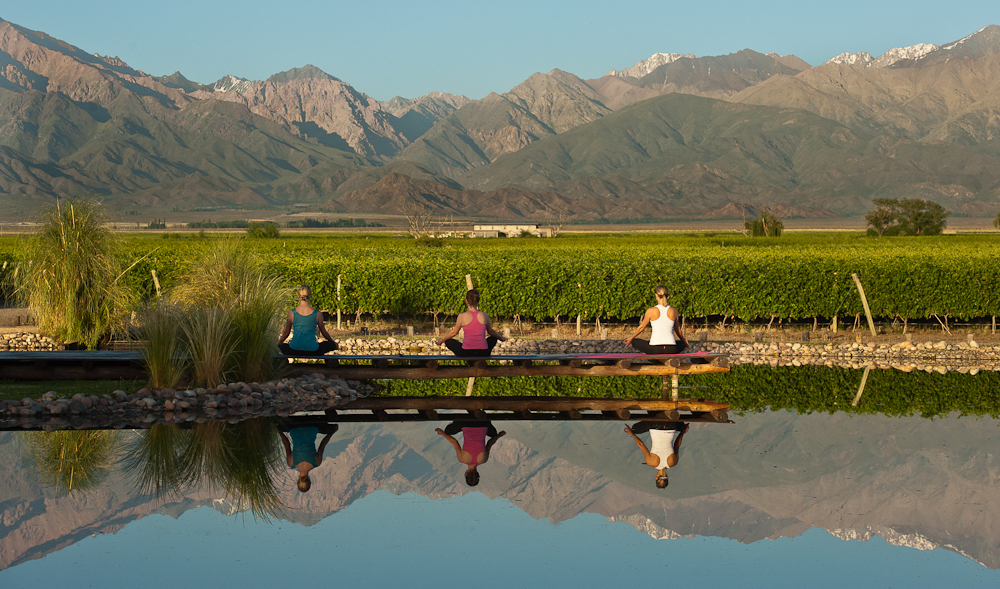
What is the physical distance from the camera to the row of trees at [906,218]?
303 ft

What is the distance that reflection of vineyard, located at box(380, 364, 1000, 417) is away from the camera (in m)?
13.7

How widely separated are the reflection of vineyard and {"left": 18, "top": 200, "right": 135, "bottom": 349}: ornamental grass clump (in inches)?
254

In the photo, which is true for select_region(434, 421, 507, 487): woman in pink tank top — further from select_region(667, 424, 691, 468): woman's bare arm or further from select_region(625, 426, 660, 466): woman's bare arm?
select_region(667, 424, 691, 468): woman's bare arm

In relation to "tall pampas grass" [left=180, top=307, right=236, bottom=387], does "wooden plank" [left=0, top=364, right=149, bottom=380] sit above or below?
below

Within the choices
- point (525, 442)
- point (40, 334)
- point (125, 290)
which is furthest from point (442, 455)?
point (40, 334)

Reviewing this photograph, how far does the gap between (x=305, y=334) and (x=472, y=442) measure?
4405 millimetres

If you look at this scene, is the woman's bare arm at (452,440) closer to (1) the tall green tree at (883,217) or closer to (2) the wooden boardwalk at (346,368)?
(2) the wooden boardwalk at (346,368)

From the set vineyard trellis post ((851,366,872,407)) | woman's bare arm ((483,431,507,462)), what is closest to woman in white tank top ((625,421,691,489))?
woman's bare arm ((483,431,507,462))

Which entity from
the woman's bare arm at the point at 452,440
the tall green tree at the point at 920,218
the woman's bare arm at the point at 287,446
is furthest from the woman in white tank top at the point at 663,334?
the tall green tree at the point at 920,218

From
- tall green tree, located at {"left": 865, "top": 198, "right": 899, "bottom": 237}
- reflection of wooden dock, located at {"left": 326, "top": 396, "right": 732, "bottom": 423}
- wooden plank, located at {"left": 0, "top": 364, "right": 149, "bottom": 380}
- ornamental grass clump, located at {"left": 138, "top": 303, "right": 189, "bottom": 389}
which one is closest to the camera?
reflection of wooden dock, located at {"left": 326, "top": 396, "right": 732, "bottom": 423}

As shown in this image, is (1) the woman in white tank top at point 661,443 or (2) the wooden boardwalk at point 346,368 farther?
(2) the wooden boardwalk at point 346,368

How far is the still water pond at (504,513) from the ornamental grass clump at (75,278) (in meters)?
7.59

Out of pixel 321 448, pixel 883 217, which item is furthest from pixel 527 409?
pixel 883 217

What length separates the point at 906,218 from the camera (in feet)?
318
